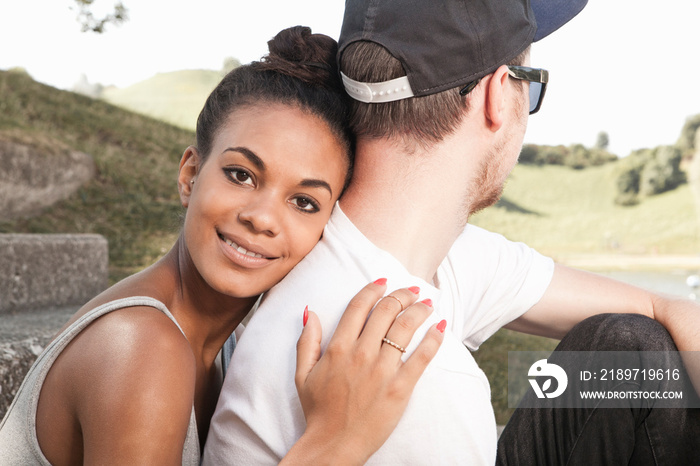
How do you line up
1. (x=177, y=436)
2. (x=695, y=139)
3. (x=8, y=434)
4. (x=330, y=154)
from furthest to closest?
(x=695, y=139) → (x=330, y=154) → (x=8, y=434) → (x=177, y=436)

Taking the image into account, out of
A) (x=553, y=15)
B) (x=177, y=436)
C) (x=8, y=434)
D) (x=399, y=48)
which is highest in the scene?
(x=553, y=15)

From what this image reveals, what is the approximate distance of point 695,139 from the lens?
840 inches

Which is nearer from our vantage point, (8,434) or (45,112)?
(8,434)

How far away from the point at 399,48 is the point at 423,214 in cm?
42

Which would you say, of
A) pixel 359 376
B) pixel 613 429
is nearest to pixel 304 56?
pixel 359 376

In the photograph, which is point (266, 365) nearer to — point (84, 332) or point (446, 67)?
point (84, 332)

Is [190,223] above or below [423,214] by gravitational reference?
below

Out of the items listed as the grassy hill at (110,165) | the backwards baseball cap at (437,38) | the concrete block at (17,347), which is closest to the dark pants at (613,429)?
the backwards baseball cap at (437,38)

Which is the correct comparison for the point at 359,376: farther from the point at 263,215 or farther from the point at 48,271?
the point at 48,271

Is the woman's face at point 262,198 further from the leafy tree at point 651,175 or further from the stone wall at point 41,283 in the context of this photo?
Result: the leafy tree at point 651,175

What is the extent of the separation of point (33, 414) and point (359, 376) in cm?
80

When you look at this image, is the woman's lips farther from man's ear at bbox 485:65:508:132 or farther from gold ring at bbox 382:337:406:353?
man's ear at bbox 485:65:508:132

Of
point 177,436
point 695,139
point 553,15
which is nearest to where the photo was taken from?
point 177,436

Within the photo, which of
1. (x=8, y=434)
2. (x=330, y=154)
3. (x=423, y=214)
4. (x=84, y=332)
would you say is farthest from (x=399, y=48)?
(x=8, y=434)
